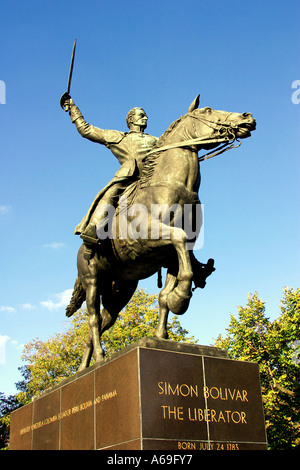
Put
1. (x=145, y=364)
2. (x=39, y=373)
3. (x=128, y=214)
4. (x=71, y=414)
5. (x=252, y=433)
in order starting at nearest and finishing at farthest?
(x=145, y=364), (x=252, y=433), (x=71, y=414), (x=128, y=214), (x=39, y=373)

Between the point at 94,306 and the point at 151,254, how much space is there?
1.68 meters

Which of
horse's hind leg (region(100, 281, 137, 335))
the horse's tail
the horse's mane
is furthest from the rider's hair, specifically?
the horse's tail

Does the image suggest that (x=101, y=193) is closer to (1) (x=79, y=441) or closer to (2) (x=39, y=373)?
(1) (x=79, y=441)

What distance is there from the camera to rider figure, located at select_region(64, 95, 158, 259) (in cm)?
815

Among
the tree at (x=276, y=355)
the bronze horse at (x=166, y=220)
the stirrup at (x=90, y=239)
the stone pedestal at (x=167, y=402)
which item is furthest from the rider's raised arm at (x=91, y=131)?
the tree at (x=276, y=355)

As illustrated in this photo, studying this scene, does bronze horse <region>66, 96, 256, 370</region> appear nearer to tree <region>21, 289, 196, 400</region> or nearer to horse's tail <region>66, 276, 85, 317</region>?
horse's tail <region>66, 276, 85, 317</region>

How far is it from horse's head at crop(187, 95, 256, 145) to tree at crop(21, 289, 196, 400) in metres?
18.6

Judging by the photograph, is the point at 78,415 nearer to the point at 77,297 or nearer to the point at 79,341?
the point at 77,297

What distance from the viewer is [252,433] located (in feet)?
21.2

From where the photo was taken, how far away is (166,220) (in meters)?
7.47

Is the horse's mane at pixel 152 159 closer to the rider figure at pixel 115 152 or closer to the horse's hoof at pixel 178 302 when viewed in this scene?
the rider figure at pixel 115 152

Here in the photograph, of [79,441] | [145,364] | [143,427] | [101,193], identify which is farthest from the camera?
[101,193]
